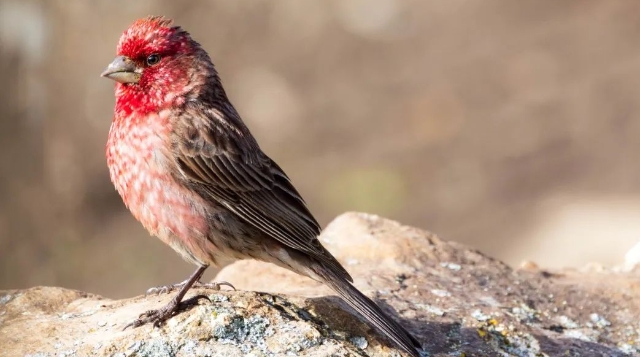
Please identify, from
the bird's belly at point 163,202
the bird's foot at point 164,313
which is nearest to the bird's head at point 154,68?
the bird's belly at point 163,202

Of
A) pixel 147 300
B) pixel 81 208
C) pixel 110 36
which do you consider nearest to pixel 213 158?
pixel 147 300

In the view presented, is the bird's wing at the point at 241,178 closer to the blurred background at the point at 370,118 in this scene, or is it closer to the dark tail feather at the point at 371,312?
the dark tail feather at the point at 371,312

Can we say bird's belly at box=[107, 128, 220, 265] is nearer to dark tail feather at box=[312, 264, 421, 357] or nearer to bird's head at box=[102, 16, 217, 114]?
bird's head at box=[102, 16, 217, 114]

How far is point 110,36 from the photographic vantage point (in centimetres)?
1227

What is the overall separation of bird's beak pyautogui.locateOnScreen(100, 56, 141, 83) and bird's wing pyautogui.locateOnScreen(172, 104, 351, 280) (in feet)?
1.05

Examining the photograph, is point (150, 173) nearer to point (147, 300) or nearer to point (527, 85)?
point (147, 300)

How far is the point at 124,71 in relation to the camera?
16.5 feet

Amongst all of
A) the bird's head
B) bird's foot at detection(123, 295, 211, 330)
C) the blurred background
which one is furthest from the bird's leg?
the blurred background

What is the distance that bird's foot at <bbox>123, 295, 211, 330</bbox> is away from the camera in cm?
411

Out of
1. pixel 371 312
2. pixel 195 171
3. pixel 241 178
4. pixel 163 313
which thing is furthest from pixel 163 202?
pixel 371 312

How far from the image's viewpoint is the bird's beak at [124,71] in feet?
16.5

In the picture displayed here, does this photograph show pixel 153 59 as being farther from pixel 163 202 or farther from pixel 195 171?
pixel 163 202

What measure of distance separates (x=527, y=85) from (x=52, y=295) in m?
8.32

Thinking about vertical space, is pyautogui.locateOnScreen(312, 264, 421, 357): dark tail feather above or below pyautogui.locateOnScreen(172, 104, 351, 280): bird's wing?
below
